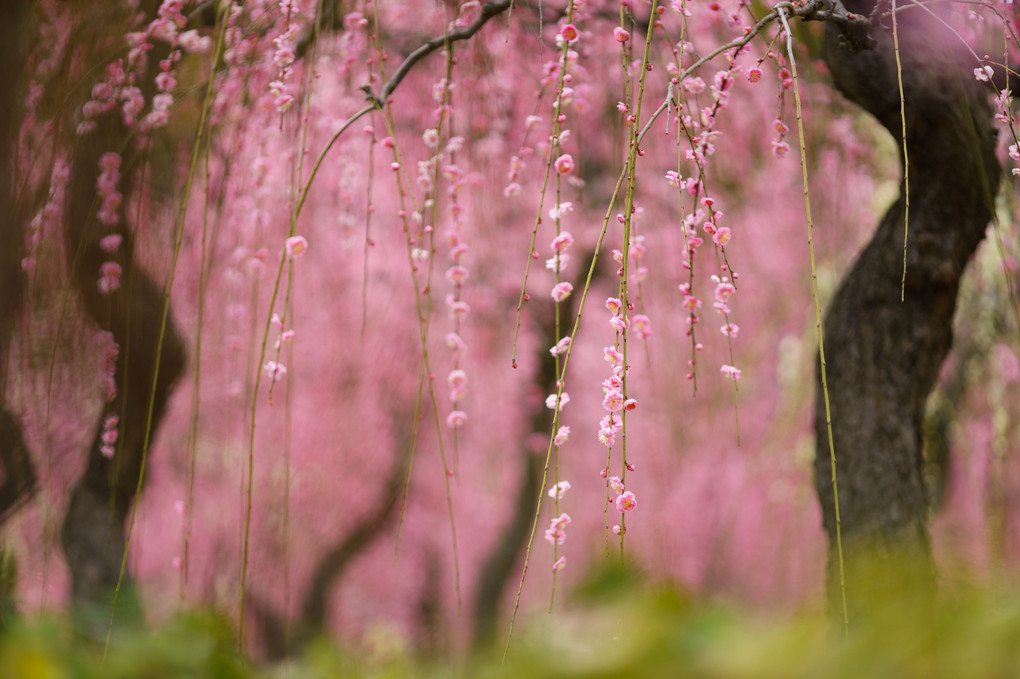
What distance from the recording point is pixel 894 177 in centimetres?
297

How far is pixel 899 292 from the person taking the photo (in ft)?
4.93

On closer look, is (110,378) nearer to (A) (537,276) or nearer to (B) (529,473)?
(B) (529,473)

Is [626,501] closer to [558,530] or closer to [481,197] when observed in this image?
[558,530]

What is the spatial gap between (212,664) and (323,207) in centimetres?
336

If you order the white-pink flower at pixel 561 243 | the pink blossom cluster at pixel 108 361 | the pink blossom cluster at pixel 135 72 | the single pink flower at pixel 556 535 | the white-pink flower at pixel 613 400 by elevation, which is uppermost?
the pink blossom cluster at pixel 135 72

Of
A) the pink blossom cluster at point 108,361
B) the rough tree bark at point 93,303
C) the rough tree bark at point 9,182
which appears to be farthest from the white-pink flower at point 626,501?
the pink blossom cluster at point 108,361

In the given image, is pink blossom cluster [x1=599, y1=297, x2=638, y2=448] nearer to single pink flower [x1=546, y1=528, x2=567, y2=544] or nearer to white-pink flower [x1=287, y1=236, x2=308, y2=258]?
single pink flower [x1=546, y1=528, x2=567, y2=544]

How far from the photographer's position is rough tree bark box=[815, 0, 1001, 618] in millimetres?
1393

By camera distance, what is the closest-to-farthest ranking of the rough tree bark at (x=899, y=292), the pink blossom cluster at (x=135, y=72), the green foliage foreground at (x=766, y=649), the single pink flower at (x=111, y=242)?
the green foliage foreground at (x=766, y=649) → the rough tree bark at (x=899, y=292) → the pink blossom cluster at (x=135, y=72) → the single pink flower at (x=111, y=242)

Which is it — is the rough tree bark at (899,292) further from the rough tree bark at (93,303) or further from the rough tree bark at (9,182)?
the rough tree bark at (9,182)

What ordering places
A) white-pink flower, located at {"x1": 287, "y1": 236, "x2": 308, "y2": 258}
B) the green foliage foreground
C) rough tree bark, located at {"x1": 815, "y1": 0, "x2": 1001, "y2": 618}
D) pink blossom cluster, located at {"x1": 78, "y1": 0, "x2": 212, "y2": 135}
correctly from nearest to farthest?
the green foliage foreground < white-pink flower, located at {"x1": 287, "y1": 236, "x2": 308, "y2": 258} < rough tree bark, located at {"x1": 815, "y1": 0, "x2": 1001, "y2": 618} < pink blossom cluster, located at {"x1": 78, "y1": 0, "x2": 212, "y2": 135}

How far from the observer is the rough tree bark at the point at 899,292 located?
4.57ft

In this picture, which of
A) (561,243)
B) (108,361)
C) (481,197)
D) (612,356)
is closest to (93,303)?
(108,361)

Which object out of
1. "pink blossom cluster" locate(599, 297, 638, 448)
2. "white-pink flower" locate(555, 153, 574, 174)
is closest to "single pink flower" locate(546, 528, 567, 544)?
"pink blossom cluster" locate(599, 297, 638, 448)
